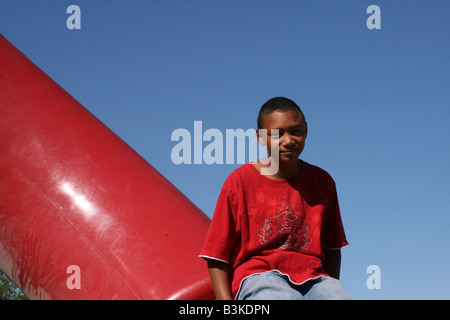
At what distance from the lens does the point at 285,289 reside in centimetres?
163

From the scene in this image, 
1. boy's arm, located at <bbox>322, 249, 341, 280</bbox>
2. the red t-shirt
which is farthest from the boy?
boy's arm, located at <bbox>322, 249, 341, 280</bbox>

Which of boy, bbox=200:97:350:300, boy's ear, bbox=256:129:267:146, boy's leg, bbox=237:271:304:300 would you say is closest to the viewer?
boy's leg, bbox=237:271:304:300

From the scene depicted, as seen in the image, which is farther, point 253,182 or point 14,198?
point 14,198

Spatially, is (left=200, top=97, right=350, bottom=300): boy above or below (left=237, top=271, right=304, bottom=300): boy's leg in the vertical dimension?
above

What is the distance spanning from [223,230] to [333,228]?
435 millimetres

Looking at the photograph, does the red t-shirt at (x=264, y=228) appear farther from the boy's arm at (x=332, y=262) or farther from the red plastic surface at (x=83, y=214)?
the red plastic surface at (x=83, y=214)

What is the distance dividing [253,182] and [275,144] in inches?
5.6

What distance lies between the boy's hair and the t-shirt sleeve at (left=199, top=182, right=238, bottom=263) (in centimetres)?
25

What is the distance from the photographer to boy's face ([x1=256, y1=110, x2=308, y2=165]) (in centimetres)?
179

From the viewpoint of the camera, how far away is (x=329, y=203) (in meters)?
1.94

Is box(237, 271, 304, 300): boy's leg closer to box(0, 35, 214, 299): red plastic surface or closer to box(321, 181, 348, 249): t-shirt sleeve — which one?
box(321, 181, 348, 249): t-shirt sleeve

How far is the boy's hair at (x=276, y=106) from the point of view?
1798 millimetres
